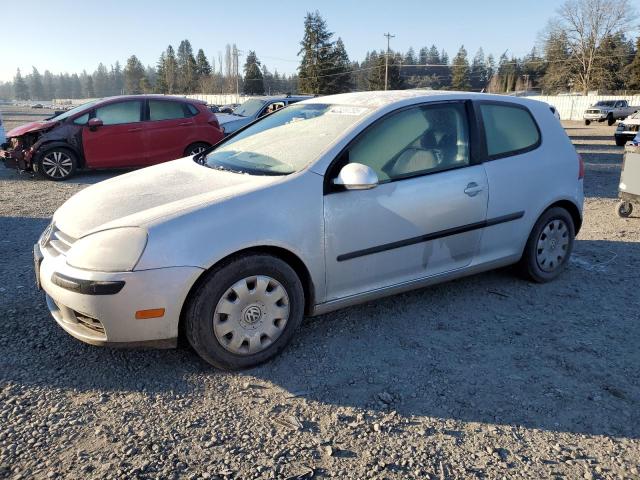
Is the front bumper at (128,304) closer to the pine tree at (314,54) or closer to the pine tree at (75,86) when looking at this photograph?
the pine tree at (314,54)

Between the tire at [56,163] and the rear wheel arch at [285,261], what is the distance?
8.32m

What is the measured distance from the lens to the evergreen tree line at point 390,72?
2441 inches

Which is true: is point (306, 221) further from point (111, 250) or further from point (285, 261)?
point (111, 250)

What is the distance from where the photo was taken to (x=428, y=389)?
2.96 metres

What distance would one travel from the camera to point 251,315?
3.07 metres

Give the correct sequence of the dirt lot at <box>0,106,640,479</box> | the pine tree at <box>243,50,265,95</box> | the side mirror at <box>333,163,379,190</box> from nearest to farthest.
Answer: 1. the dirt lot at <box>0,106,640,479</box>
2. the side mirror at <box>333,163,379,190</box>
3. the pine tree at <box>243,50,265,95</box>

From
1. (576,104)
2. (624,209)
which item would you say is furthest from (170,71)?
(624,209)

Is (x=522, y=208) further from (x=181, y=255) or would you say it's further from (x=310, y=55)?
(x=310, y=55)

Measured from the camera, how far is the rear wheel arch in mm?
2906

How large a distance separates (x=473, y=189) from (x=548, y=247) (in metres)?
1.21

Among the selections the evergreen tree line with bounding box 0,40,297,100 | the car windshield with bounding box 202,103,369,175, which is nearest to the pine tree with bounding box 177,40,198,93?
the evergreen tree line with bounding box 0,40,297,100

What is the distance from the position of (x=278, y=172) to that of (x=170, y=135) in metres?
8.01

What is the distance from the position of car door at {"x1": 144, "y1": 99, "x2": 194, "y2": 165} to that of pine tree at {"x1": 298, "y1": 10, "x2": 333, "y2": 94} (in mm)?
55750

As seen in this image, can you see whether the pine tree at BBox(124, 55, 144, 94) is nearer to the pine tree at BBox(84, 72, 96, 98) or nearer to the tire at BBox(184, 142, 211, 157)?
the pine tree at BBox(84, 72, 96, 98)
